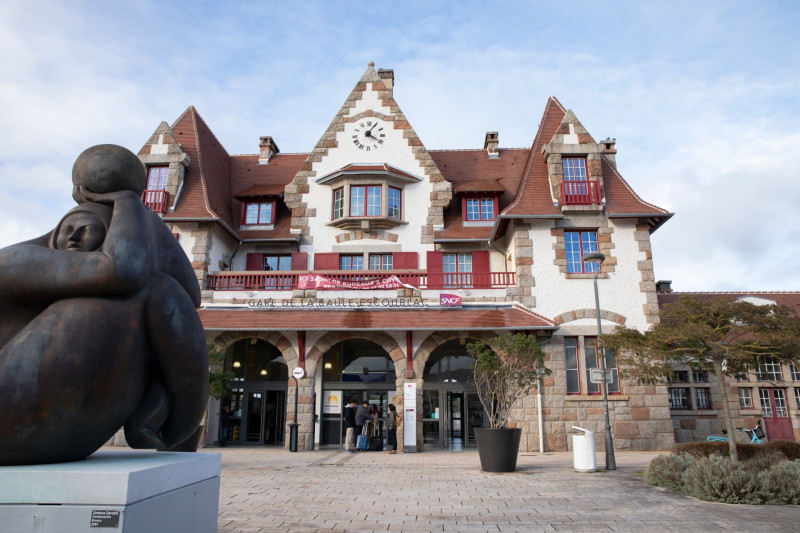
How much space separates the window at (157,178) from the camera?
19859 millimetres

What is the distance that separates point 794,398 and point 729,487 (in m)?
16.7

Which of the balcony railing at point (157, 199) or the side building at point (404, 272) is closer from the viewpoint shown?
the side building at point (404, 272)

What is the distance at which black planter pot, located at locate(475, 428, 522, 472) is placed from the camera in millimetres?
11125

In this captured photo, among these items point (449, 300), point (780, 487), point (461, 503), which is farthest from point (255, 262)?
point (780, 487)

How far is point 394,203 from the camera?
20.4 meters

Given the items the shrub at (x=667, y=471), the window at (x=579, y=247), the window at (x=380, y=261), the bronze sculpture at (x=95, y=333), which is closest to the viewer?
the bronze sculpture at (x=95, y=333)

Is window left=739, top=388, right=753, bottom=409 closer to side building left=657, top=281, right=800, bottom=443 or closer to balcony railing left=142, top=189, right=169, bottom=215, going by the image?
side building left=657, top=281, right=800, bottom=443

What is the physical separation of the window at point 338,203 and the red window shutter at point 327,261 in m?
1.63

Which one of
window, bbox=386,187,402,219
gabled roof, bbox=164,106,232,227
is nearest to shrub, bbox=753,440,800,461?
window, bbox=386,187,402,219

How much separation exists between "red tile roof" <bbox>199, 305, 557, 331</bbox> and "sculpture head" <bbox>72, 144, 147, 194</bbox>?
12.0m

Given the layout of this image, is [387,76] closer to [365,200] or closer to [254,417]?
[365,200]

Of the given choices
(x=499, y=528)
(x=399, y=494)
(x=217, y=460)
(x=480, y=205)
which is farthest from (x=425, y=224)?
(x=217, y=460)

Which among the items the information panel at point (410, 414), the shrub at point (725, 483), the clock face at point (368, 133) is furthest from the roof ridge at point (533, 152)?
the shrub at point (725, 483)

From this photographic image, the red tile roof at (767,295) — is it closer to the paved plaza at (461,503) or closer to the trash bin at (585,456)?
the paved plaza at (461,503)
